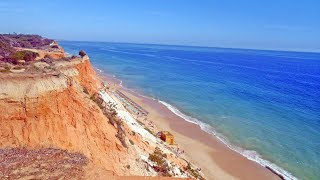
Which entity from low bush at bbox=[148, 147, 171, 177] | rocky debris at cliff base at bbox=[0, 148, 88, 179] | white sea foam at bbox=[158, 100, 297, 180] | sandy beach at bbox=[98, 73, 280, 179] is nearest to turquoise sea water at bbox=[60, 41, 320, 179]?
white sea foam at bbox=[158, 100, 297, 180]

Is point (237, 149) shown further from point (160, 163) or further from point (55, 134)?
point (55, 134)

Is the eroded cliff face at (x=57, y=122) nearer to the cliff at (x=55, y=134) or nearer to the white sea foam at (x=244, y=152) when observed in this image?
the cliff at (x=55, y=134)

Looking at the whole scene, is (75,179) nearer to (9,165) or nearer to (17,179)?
(17,179)

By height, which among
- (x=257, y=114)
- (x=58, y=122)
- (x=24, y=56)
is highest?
(x=24, y=56)

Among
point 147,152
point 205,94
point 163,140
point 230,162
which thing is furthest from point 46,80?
point 205,94

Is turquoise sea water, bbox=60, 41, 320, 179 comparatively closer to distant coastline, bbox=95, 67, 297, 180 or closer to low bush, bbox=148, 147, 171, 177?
distant coastline, bbox=95, 67, 297, 180

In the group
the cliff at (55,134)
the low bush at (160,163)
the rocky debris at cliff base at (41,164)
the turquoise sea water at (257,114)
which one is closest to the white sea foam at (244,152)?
the turquoise sea water at (257,114)

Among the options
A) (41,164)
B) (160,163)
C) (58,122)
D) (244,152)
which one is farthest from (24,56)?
(244,152)
